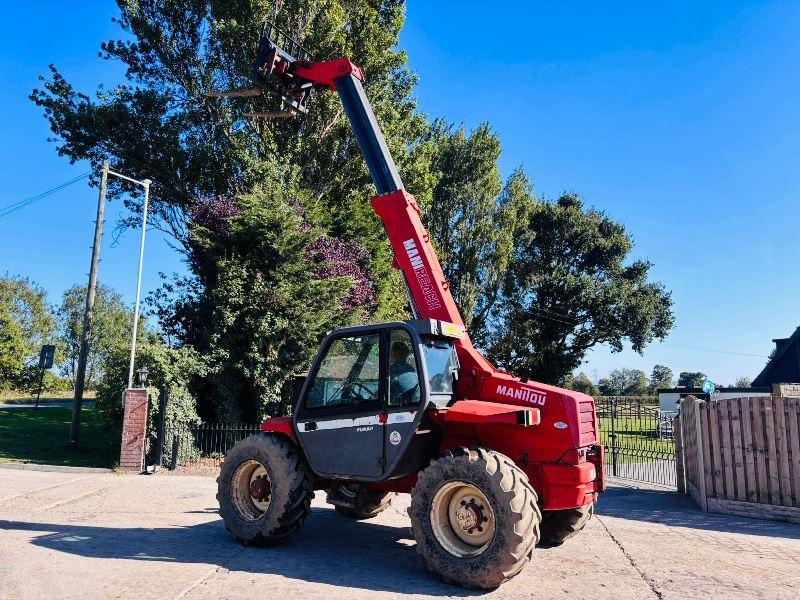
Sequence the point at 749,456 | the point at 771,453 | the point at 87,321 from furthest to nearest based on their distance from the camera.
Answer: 1. the point at 87,321
2. the point at 749,456
3. the point at 771,453

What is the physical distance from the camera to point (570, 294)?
3478cm

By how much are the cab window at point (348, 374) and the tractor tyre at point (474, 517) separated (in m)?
1.15

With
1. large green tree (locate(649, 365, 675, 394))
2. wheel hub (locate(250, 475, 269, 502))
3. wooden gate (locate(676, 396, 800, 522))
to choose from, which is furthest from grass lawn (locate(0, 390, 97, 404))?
large green tree (locate(649, 365, 675, 394))

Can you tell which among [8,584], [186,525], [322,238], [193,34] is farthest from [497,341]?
[8,584]

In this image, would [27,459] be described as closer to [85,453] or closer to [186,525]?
[85,453]

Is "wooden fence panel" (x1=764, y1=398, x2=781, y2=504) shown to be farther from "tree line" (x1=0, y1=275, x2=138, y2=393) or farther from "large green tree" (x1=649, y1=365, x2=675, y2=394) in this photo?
"large green tree" (x1=649, y1=365, x2=675, y2=394)

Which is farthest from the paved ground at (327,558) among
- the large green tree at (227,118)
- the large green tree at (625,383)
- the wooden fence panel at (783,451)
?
the large green tree at (625,383)

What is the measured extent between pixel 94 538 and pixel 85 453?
10151mm

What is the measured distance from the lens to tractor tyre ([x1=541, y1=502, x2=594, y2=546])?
6137 mm

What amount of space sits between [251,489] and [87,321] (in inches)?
473

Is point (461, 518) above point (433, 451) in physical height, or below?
below

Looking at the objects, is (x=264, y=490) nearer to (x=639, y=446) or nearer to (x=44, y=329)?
(x=639, y=446)

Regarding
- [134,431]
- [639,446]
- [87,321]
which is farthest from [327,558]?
[87,321]

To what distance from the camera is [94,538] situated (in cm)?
661
